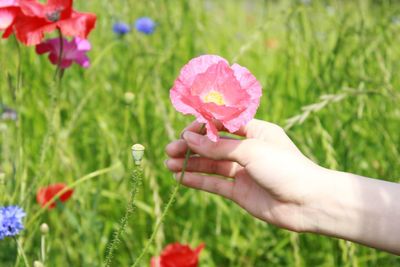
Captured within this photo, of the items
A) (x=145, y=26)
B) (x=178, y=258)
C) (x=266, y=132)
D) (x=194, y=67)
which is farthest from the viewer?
(x=145, y=26)

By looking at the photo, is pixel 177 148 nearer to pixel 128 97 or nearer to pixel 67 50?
pixel 128 97

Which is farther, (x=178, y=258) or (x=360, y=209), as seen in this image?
(x=178, y=258)

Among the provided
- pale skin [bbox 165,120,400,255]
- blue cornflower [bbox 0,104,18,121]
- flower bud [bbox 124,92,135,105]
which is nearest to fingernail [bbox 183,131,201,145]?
pale skin [bbox 165,120,400,255]

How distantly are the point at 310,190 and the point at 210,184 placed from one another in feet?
0.58

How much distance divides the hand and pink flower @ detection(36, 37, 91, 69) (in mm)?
302

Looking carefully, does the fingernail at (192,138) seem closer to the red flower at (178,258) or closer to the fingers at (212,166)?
the fingers at (212,166)

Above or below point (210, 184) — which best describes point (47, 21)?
above

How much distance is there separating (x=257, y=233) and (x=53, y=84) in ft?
1.88

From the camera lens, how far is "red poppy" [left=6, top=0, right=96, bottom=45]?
37.2 inches

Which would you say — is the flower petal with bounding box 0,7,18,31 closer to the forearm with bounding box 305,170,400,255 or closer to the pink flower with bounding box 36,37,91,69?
the pink flower with bounding box 36,37,91,69

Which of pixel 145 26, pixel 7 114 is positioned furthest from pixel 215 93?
pixel 145 26

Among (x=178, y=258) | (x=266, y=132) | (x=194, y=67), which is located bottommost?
(x=178, y=258)

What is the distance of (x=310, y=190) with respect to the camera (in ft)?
2.79

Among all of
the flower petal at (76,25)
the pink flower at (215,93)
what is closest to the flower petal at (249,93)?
the pink flower at (215,93)
